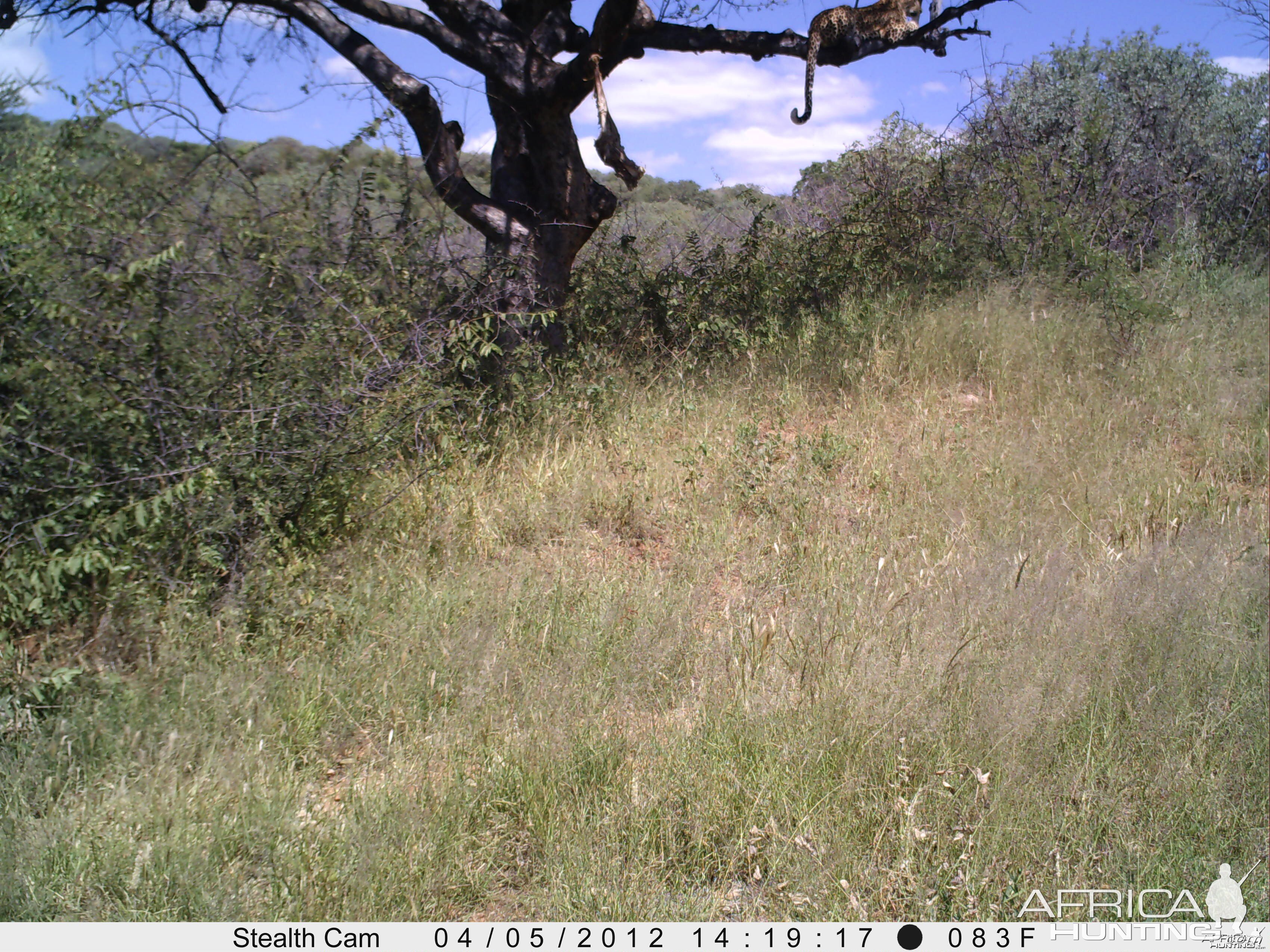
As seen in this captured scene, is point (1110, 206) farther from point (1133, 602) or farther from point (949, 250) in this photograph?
point (1133, 602)

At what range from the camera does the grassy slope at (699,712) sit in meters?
2.66

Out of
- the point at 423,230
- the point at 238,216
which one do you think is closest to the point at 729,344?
the point at 423,230

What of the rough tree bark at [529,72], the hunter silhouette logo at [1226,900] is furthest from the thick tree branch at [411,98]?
the hunter silhouette logo at [1226,900]

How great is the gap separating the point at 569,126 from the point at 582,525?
3892mm

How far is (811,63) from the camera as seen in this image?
7.15m

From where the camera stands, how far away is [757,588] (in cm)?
453

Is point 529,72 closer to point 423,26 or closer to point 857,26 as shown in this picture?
point 423,26

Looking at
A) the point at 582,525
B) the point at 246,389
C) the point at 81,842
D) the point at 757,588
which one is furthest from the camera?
the point at 582,525

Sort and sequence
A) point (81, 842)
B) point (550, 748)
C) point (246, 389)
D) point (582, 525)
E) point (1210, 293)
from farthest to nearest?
point (1210, 293), point (582, 525), point (246, 389), point (550, 748), point (81, 842)

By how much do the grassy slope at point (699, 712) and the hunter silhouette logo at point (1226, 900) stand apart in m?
0.04
